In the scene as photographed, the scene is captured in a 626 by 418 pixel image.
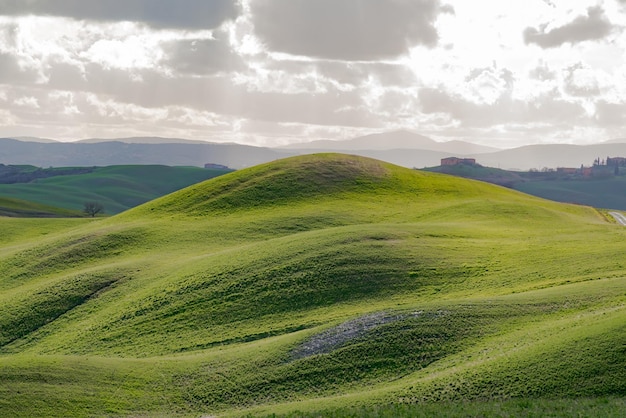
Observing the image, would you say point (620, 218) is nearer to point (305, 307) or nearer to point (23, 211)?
point (305, 307)

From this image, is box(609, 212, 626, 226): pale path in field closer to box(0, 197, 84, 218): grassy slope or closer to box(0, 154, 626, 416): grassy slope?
box(0, 154, 626, 416): grassy slope

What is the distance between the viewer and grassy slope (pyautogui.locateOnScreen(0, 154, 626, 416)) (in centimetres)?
4250

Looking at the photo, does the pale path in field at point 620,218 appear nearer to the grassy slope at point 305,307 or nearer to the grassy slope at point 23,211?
the grassy slope at point 305,307

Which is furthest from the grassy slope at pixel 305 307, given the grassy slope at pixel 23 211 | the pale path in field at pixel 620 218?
the grassy slope at pixel 23 211

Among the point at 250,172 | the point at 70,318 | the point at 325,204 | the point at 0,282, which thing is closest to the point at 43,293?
the point at 70,318

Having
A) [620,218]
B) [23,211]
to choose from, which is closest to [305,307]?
[620,218]

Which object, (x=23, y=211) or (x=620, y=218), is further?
(x=23, y=211)

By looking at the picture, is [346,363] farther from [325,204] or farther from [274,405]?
[325,204]

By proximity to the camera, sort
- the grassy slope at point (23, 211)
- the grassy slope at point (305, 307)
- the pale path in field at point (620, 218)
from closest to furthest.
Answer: the grassy slope at point (305, 307)
the pale path in field at point (620, 218)
the grassy slope at point (23, 211)

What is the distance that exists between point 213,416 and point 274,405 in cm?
347

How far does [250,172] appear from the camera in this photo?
5340 inches

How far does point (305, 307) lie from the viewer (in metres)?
63.7

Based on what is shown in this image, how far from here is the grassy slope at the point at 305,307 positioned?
42.5 metres

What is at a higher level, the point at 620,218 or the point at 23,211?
the point at 620,218
